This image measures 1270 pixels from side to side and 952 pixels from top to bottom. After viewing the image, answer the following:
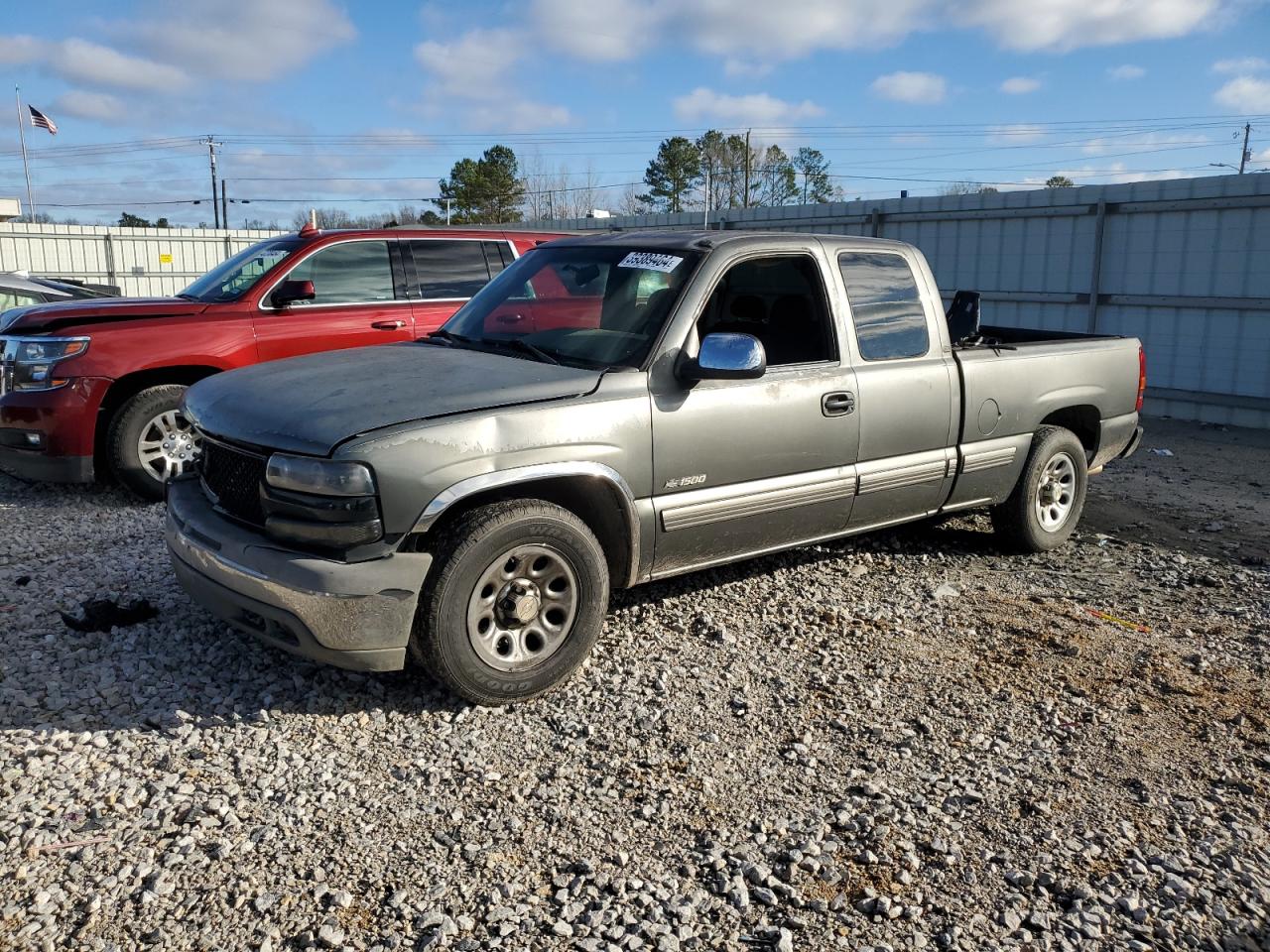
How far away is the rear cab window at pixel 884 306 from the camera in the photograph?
17.3ft

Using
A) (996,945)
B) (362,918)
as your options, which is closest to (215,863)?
(362,918)

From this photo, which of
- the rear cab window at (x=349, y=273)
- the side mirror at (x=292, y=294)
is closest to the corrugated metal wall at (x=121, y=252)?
the rear cab window at (x=349, y=273)

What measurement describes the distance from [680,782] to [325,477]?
164cm

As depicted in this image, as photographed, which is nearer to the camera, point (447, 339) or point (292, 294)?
point (447, 339)

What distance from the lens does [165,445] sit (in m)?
7.18

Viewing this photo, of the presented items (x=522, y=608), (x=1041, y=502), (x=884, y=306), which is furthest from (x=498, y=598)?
(x=1041, y=502)

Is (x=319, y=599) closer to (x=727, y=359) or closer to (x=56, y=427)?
(x=727, y=359)

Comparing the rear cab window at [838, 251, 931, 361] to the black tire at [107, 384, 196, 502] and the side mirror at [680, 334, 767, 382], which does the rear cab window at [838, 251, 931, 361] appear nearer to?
the side mirror at [680, 334, 767, 382]

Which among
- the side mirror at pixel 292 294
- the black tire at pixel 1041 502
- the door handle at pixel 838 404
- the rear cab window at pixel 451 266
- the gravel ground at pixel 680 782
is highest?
the rear cab window at pixel 451 266

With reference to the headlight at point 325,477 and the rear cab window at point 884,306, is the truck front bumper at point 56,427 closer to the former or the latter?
the headlight at point 325,477

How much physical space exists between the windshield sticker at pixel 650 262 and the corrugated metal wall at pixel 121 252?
73.3 feet

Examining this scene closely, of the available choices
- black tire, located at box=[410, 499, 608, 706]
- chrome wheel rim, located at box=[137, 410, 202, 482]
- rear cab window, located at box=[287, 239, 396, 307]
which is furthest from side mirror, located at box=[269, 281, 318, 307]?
black tire, located at box=[410, 499, 608, 706]

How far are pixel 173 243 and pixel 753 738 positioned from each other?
83.2ft

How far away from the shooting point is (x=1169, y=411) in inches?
474
